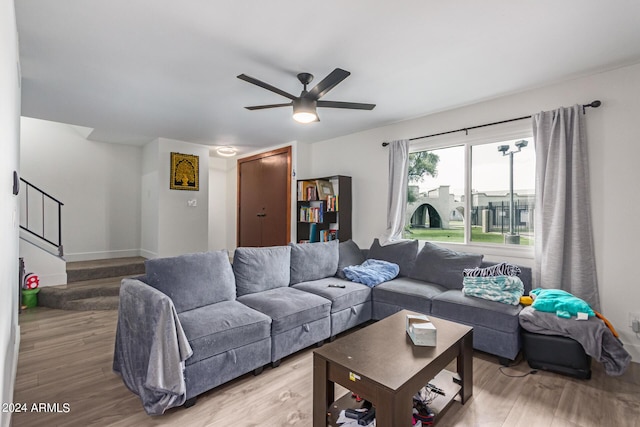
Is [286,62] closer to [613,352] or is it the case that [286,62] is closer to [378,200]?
[378,200]

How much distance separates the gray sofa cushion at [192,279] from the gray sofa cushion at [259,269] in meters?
0.14

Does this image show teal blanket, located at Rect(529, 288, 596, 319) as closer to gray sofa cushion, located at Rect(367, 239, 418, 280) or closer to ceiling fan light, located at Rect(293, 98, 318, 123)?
gray sofa cushion, located at Rect(367, 239, 418, 280)

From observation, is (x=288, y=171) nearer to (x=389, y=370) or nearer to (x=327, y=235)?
(x=327, y=235)

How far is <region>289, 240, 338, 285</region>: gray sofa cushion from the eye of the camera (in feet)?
10.8

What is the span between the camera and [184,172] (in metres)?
5.52

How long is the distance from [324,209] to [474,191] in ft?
7.10

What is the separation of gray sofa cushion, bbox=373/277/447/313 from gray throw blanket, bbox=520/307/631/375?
945 millimetres

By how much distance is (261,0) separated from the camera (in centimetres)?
184

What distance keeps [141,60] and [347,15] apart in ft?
5.84

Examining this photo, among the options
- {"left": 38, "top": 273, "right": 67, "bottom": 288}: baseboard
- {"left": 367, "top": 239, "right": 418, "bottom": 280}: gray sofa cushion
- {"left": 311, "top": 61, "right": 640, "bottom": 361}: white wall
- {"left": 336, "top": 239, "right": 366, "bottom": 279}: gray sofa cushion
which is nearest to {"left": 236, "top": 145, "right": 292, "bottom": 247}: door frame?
{"left": 336, "top": 239, "right": 366, "bottom": 279}: gray sofa cushion

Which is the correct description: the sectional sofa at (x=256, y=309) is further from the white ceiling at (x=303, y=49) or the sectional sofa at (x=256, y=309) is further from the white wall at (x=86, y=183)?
the white wall at (x=86, y=183)

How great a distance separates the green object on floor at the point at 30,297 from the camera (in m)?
3.77

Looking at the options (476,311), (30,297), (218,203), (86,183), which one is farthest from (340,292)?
(86,183)

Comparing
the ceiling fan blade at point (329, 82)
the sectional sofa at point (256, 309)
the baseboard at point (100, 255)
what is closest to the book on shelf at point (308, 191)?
the sectional sofa at point (256, 309)
